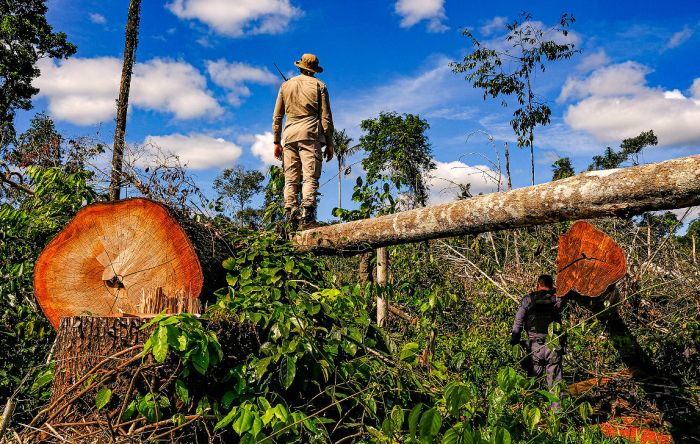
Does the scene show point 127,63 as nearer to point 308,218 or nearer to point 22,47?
point 22,47

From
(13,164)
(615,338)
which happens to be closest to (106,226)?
(13,164)

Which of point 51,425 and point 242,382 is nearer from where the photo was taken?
point 51,425

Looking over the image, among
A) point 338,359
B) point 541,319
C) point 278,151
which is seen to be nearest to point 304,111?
point 278,151

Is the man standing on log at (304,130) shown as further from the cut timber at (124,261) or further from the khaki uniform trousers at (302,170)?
the cut timber at (124,261)

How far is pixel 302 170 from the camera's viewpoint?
213 inches

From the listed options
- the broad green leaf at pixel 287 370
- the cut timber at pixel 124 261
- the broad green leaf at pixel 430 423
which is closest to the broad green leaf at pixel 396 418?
the broad green leaf at pixel 430 423

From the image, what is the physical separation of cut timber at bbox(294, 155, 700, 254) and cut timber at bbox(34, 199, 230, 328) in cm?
126

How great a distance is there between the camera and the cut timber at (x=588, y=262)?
4.20 m

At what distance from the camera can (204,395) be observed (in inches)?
111

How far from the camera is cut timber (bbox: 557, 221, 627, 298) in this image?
4203mm

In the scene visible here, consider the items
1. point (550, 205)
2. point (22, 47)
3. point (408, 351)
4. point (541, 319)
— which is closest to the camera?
point (408, 351)

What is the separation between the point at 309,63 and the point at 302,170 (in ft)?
4.03

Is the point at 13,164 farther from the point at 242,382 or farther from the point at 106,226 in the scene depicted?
the point at 242,382

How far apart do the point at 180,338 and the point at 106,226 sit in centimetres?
Answer: 153
